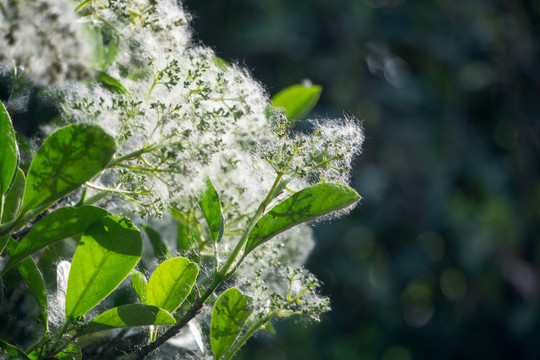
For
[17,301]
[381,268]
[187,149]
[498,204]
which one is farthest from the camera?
[381,268]

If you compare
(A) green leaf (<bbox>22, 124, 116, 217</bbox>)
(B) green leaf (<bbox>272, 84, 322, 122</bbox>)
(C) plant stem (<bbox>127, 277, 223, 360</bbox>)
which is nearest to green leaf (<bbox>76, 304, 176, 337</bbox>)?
(C) plant stem (<bbox>127, 277, 223, 360</bbox>)

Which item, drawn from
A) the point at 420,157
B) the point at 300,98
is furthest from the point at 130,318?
the point at 420,157

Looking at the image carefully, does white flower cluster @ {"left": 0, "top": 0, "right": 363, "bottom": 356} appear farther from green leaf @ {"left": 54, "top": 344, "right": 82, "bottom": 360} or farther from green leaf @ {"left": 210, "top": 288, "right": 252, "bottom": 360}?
green leaf @ {"left": 54, "top": 344, "right": 82, "bottom": 360}

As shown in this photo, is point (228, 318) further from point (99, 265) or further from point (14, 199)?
point (14, 199)

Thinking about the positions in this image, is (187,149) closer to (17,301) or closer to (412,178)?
(17,301)

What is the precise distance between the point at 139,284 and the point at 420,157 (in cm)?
343

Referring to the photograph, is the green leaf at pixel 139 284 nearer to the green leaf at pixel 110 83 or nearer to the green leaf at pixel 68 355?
the green leaf at pixel 68 355

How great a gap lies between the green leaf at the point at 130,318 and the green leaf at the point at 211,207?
9 cm

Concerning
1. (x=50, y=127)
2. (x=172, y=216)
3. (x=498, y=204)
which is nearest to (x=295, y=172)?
(x=172, y=216)

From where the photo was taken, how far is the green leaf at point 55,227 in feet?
1.49

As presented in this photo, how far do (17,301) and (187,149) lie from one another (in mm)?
309

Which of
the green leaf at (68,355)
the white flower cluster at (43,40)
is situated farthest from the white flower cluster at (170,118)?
the green leaf at (68,355)

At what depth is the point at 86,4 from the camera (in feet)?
1.65

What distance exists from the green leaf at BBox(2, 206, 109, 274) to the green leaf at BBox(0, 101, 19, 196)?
0.05m
